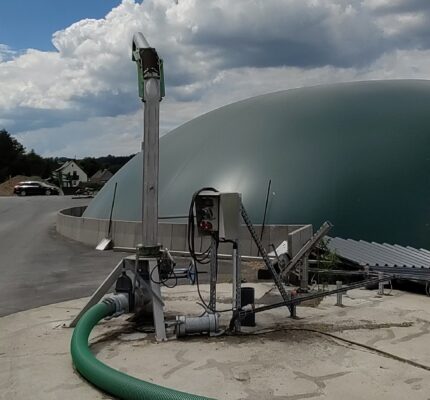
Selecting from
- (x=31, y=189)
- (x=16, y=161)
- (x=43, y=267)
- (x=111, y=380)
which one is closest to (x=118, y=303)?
(x=111, y=380)

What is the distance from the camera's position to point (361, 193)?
16.4 metres

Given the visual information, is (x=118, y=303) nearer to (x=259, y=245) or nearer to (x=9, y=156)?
(x=259, y=245)

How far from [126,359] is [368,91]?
16.3 m

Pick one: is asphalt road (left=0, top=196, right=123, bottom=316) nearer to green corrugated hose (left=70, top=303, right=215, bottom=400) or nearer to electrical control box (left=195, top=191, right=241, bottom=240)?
green corrugated hose (left=70, top=303, right=215, bottom=400)

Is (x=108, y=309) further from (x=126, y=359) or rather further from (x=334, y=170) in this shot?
(x=334, y=170)

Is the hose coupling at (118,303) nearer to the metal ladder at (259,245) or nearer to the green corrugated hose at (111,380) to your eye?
the green corrugated hose at (111,380)

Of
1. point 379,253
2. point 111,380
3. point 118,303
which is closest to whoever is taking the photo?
point 111,380

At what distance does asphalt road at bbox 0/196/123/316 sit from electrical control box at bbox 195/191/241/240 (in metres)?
4.45

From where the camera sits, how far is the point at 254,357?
7.03m

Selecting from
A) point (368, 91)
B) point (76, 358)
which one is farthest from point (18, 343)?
point (368, 91)

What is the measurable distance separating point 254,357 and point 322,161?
1137 cm

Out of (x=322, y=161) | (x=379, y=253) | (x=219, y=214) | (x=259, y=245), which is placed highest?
(x=322, y=161)

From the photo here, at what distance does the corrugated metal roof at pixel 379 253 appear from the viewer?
12742 mm

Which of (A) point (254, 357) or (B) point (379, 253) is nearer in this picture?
(A) point (254, 357)
